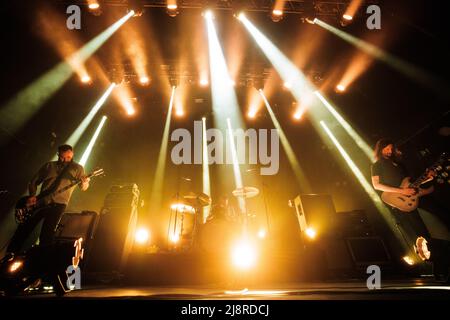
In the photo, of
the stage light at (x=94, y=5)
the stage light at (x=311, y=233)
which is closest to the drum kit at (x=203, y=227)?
the stage light at (x=311, y=233)

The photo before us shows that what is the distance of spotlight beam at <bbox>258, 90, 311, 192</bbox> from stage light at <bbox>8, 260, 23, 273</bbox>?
725cm

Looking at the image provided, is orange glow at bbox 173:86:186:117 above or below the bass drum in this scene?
above

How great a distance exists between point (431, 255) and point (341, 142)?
16.5 feet

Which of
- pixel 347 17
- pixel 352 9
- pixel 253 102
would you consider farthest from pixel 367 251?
pixel 253 102

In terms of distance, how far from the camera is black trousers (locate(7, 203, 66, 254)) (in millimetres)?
2871

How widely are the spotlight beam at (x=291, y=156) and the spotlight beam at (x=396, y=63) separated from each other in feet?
9.16

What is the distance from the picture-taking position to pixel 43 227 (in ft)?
10.1

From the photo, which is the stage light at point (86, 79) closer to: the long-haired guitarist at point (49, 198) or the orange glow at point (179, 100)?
the orange glow at point (179, 100)

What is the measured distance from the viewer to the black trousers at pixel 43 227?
9.42 feet

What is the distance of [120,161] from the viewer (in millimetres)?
8312

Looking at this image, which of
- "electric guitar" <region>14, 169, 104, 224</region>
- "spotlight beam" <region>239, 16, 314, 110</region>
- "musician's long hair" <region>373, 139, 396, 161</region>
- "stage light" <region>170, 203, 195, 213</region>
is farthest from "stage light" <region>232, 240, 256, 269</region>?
"spotlight beam" <region>239, 16, 314, 110</region>

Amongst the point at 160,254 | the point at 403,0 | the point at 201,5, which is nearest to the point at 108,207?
the point at 160,254

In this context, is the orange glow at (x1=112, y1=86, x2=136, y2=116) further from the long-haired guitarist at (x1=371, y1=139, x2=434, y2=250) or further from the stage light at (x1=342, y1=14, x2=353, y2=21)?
the long-haired guitarist at (x1=371, y1=139, x2=434, y2=250)

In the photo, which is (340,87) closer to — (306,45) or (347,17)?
(306,45)
